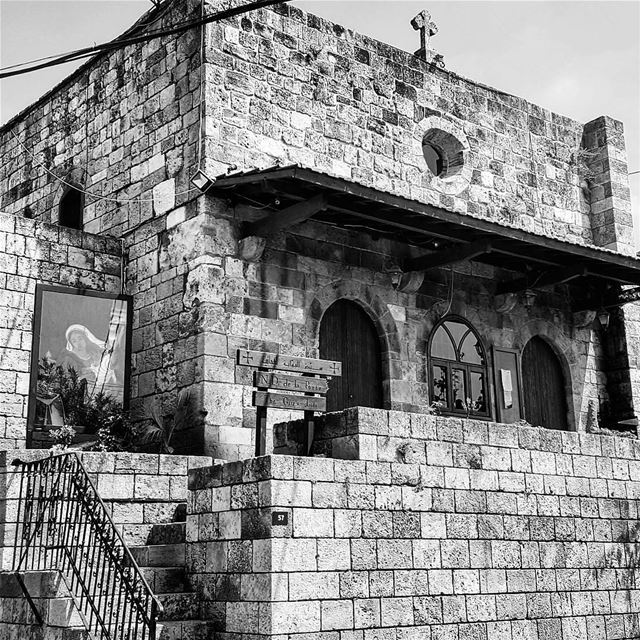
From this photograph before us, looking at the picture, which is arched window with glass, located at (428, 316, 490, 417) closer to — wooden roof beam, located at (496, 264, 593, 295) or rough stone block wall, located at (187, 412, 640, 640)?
wooden roof beam, located at (496, 264, 593, 295)

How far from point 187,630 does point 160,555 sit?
3.45 ft

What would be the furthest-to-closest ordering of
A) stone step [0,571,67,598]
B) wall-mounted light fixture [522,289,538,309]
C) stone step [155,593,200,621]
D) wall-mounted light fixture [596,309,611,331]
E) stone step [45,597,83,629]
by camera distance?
1. wall-mounted light fixture [596,309,611,331]
2. wall-mounted light fixture [522,289,538,309]
3. stone step [155,593,200,621]
4. stone step [0,571,67,598]
5. stone step [45,597,83,629]

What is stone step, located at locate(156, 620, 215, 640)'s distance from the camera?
720 centimetres

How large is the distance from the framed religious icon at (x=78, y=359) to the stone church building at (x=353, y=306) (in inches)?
1.6

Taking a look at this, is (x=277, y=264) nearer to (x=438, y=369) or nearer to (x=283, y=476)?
(x=438, y=369)

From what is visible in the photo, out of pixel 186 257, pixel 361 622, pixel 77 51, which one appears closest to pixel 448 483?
pixel 361 622

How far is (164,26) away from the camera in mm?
12055

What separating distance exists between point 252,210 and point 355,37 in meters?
3.37

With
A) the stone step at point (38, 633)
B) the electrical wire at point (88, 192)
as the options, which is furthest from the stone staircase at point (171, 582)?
the electrical wire at point (88, 192)

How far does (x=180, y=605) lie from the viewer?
25.0 feet

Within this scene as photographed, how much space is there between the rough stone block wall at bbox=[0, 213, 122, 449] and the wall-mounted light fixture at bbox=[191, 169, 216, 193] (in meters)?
1.86

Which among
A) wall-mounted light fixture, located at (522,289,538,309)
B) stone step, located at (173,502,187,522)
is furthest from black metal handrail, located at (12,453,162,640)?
wall-mounted light fixture, located at (522,289,538,309)

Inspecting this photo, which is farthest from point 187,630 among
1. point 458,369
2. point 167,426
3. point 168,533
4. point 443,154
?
point 443,154

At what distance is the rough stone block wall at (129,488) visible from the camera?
816cm
